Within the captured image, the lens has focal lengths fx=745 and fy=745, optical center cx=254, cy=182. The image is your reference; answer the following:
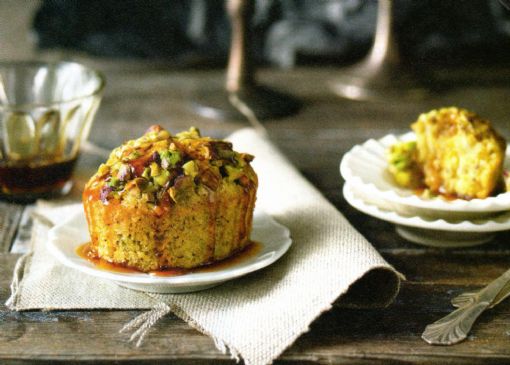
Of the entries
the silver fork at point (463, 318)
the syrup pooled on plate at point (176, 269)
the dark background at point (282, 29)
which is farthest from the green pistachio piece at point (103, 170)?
the dark background at point (282, 29)

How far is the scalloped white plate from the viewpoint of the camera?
1.24 m

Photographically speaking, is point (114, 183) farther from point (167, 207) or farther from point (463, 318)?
point (463, 318)

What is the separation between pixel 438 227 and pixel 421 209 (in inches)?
2.7

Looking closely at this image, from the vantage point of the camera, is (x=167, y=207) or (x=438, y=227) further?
(x=438, y=227)

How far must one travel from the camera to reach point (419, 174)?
4.75ft

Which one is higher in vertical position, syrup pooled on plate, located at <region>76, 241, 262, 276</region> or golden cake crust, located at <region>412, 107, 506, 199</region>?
golden cake crust, located at <region>412, 107, 506, 199</region>

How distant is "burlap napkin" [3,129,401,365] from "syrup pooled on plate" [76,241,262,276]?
0.03 meters

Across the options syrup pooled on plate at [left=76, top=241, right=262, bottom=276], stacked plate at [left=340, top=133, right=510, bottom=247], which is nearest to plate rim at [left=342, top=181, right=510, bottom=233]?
stacked plate at [left=340, top=133, right=510, bottom=247]

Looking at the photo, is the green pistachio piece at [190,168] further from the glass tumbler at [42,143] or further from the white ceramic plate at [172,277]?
the glass tumbler at [42,143]

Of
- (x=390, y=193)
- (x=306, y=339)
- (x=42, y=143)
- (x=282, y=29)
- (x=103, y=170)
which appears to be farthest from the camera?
(x=282, y=29)

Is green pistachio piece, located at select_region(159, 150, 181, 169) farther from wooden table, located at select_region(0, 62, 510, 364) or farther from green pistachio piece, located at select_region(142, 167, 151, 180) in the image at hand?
wooden table, located at select_region(0, 62, 510, 364)

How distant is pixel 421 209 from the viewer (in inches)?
51.0

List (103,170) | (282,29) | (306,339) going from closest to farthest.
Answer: (306,339) < (103,170) < (282,29)

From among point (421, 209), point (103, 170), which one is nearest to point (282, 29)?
point (421, 209)
